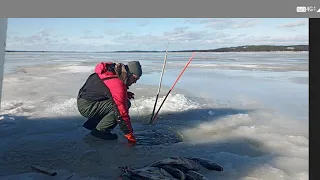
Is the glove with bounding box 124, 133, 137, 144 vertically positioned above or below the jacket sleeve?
below

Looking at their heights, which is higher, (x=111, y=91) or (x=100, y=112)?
(x=111, y=91)

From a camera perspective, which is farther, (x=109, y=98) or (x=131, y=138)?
(x=109, y=98)

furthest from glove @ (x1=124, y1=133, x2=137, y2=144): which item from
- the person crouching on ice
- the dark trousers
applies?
the dark trousers

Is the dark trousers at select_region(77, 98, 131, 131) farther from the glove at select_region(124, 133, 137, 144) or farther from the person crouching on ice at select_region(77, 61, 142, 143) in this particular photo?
the glove at select_region(124, 133, 137, 144)

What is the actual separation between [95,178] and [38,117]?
2026 millimetres

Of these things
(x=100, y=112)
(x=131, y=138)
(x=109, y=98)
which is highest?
(x=109, y=98)

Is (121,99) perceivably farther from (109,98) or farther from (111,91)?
(109,98)

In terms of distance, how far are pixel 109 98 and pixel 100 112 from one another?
0.24 m

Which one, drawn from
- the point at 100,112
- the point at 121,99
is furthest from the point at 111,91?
the point at 100,112

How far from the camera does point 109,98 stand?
3650 mm

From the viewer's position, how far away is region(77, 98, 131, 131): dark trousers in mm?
3635

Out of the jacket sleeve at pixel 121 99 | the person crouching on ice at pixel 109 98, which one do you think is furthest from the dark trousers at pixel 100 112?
the jacket sleeve at pixel 121 99

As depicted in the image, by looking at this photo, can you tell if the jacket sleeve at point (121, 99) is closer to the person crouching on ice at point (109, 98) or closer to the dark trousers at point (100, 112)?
the person crouching on ice at point (109, 98)
